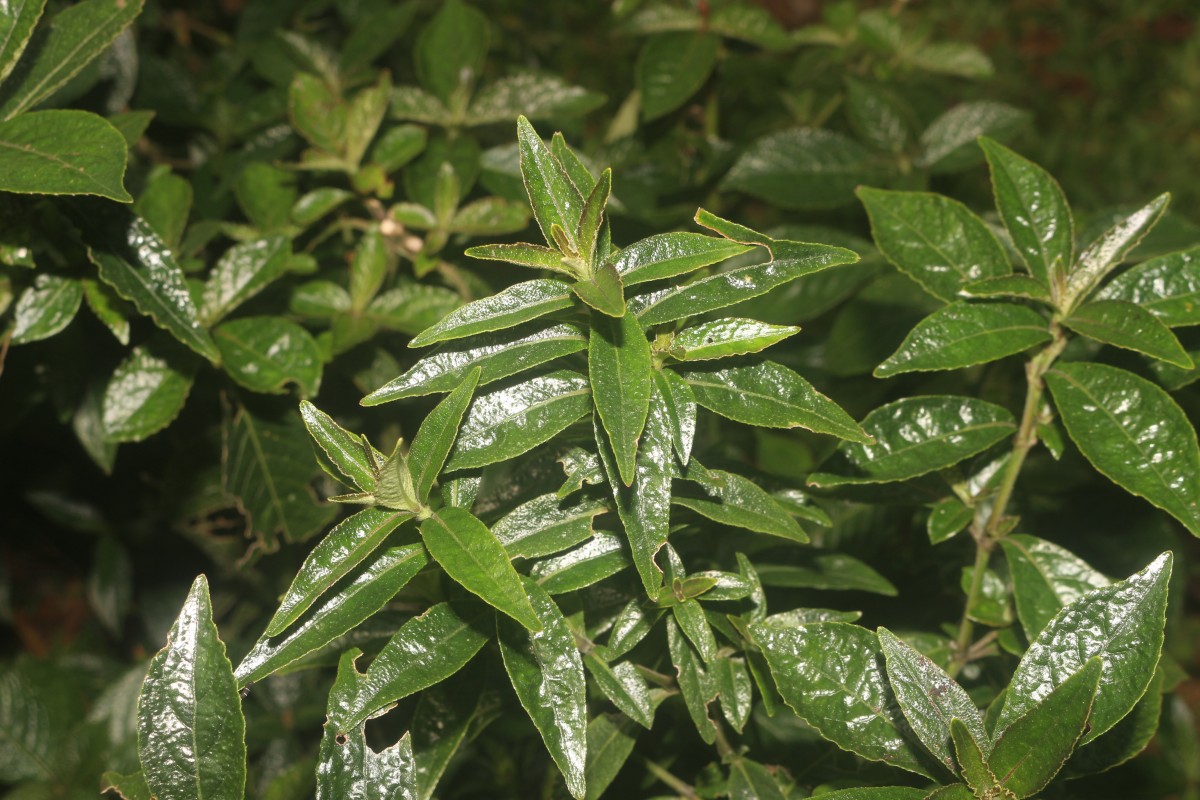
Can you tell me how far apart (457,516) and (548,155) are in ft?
1.00

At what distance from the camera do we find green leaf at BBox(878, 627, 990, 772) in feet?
2.57

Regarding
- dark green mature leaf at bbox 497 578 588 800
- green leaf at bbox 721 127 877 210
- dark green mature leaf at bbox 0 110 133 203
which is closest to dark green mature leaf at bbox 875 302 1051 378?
dark green mature leaf at bbox 497 578 588 800

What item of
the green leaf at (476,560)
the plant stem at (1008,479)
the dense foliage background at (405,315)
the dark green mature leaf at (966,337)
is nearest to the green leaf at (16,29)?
the dense foliage background at (405,315)

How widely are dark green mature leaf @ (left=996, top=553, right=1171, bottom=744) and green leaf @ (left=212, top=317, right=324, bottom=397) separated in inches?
30.9

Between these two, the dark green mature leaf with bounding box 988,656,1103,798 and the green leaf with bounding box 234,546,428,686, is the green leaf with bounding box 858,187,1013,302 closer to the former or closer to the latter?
the dark green mature leaf with bounding box 988,656,1103,798

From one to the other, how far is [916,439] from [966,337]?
0.37ft

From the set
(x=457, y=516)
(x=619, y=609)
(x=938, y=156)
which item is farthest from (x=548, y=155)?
(x=938, y=156)

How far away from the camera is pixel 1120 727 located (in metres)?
0.89

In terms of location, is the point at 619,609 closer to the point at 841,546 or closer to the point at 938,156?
the point at 841,546

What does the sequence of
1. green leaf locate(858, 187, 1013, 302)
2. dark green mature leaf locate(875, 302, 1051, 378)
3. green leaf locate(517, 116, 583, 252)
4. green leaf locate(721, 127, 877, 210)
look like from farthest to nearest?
green leaf locate(721, 127, 877, 210) → green leaf locate(858, 187, 1013, 302) → dark green mature leaf locate(875, 302, 1051, 378) → green leaf locate(517, 116, 583, 252)

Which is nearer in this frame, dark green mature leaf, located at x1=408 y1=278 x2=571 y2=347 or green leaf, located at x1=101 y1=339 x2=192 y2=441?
dark green mature leaf, located at x1=408 y1=278 x2=571 y2=347

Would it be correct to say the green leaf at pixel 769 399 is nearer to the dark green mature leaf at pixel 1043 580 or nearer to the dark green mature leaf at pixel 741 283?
the dark green mature leaf at pixel 741 283

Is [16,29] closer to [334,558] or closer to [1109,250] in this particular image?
[334,558]

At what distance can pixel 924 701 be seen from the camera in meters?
0.79
